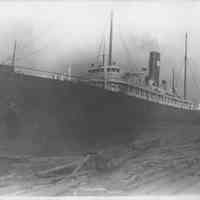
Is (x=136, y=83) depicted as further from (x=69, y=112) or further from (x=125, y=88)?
(x=69, y=112)

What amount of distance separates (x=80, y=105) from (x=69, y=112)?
0.23m

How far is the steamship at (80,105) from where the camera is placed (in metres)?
3.09

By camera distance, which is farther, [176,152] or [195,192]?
[176,152]

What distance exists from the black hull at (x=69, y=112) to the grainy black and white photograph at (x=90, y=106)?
13mm

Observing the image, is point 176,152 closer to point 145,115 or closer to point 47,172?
point 145,115

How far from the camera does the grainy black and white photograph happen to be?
2.91 meters

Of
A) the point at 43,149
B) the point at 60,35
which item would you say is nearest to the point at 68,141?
the point at 43,149

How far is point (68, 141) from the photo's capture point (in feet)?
10.1

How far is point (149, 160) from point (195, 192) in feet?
2.06

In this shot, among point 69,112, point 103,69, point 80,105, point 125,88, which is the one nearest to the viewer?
point 69,112

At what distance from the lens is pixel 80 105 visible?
11.2ft

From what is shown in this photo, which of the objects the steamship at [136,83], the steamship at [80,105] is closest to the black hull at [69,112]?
the steamship at [80,105]

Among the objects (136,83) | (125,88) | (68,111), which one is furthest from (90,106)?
(136,83)

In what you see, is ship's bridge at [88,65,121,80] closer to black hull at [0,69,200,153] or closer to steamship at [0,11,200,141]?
steamship at [0,11,200,141]
